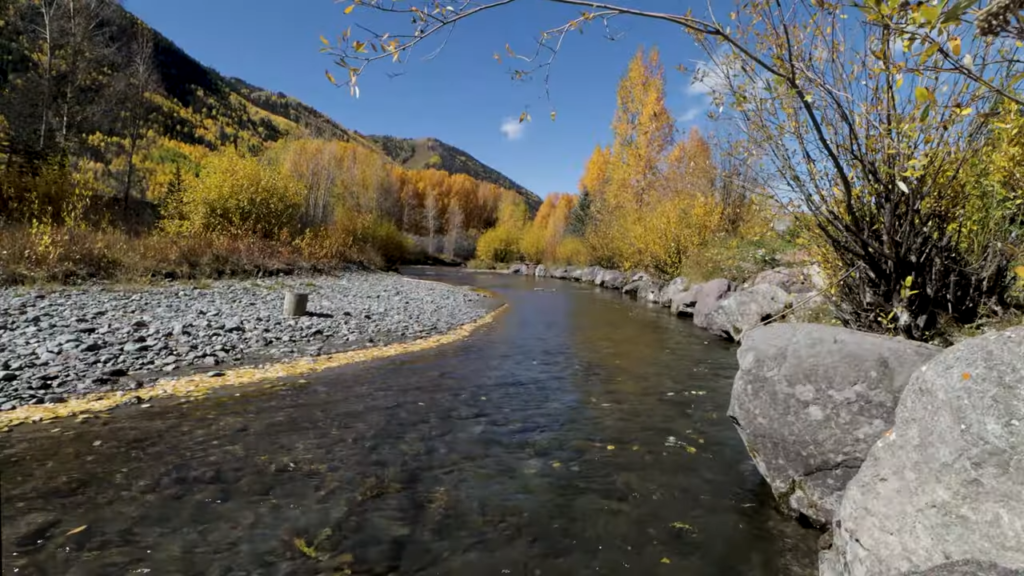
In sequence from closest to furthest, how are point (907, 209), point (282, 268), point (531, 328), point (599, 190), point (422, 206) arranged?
point (907, 209) < point (531, 328) < point (282, 268) < point (599, 190) < point (422, 206)

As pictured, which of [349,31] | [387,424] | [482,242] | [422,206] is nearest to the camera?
[349,31]

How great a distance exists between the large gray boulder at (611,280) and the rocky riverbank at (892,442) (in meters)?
21.9

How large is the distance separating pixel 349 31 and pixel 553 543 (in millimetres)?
2969

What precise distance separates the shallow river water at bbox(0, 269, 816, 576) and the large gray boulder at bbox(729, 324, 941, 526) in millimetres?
302

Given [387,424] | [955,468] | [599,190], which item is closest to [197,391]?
[387,424]

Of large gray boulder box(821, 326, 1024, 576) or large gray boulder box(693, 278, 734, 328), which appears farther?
large gray boulder box(693, 278, 734, 328)

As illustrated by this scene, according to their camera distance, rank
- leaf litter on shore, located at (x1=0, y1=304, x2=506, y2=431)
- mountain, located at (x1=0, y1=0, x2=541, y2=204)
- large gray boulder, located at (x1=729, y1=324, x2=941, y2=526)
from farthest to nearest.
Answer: mountain, located at (x1=0, y1=0, x2=541, y2=204), leaf litter on shore, located at (x1=0, y1=304, x2=506, y2=431), large gray boulder, located at (x1=729, y1=324, x2=941, y2=526)

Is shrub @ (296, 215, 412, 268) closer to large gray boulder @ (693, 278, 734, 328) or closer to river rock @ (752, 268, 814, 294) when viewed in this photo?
large gray boulder @ (693, 278, 734, 328)

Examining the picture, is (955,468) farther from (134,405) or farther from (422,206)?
(422,206)

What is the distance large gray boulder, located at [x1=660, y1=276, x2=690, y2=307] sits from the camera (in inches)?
647

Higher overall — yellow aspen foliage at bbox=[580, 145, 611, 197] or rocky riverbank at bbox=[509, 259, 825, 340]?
yellow aspen foliage at bbox=[580, 145, 611, 197]

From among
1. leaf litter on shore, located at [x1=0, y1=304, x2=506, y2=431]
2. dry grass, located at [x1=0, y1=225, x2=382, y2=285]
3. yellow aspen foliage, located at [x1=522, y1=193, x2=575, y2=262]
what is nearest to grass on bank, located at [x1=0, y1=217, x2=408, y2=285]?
dry grass, located at [x1=0, y1=225, x2=382, y2=285]

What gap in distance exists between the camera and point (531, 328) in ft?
37.5

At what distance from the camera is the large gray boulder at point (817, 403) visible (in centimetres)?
306
